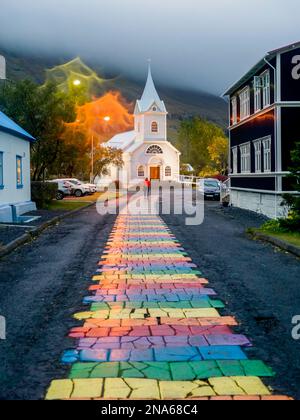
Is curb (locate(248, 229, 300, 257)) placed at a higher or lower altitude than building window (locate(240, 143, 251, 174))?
lower

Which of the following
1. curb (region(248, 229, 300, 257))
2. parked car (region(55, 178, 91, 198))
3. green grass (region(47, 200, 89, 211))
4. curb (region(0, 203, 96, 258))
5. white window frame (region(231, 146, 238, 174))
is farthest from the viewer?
parked car (region(55, 178, 91, 198))

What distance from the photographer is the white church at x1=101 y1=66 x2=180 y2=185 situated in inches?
3012

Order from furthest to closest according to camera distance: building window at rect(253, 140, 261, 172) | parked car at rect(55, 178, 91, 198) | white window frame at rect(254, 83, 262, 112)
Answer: parked car at rect(55, 178, 91, 198) → building window at rect(253, 140, 261, 172) → white window frame at rect(254, 83, 262, 112)

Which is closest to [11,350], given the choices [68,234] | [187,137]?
[68,234]

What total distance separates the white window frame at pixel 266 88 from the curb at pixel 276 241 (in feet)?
29.7

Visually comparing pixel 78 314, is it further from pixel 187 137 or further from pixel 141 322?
pixel 187 137

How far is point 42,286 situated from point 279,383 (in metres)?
5.16

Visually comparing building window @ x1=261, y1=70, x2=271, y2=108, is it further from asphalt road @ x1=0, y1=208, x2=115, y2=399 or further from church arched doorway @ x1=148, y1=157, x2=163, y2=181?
church arched doorway @ x1=148, y1=157, x2=163, y2=181

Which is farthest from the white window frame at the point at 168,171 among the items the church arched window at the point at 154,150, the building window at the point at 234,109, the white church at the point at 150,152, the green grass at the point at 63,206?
the green grass at the point at 63,206

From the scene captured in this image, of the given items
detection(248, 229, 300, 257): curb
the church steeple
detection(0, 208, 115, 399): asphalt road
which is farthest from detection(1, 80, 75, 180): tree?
the church steeple

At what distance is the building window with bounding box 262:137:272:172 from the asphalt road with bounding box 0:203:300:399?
8.39 metres

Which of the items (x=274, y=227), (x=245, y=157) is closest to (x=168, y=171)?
(x=245, y=157)

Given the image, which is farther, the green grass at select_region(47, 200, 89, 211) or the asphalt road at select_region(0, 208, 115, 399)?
the green grass at select_region(47, 200, 89, 211)

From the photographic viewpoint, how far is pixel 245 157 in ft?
96.1
